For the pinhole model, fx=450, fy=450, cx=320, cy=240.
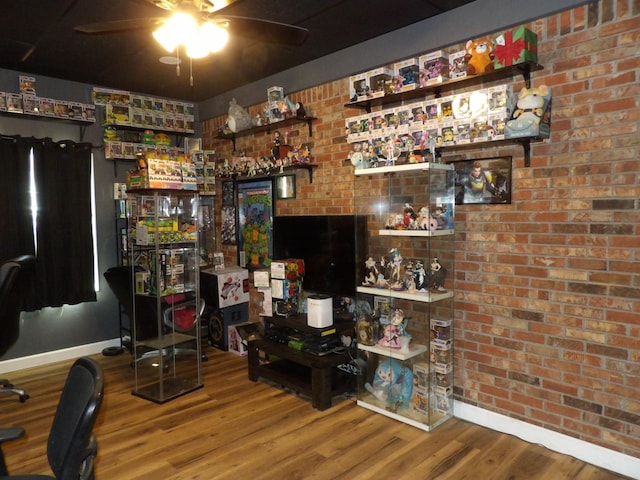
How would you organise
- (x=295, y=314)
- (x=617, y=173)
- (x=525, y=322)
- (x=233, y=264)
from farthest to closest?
(x=233, y=264) → (x=295, y=314) → (x=525, y=322) → (x=617, y=173)

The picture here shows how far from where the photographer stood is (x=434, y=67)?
9.30 ft

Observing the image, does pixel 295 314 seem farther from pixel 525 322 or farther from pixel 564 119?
pixel 564 119

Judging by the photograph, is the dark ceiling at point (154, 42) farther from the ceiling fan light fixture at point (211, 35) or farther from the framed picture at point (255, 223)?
the framed picture at point (255, 223)

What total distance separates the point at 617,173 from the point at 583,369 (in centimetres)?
105

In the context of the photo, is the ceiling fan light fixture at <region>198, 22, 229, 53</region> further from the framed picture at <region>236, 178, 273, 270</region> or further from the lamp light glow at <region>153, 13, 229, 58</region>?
the framed picture at <region>236, 178, 273, 270</region>

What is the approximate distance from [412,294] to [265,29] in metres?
1.74

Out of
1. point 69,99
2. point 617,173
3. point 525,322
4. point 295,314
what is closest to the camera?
point 617,173

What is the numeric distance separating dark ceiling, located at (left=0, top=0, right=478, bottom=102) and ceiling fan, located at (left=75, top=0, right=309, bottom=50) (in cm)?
20

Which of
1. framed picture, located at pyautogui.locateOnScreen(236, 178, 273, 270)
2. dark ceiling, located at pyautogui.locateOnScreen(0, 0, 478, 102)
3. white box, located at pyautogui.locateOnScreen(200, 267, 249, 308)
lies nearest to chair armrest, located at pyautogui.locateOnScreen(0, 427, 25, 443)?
dark ceiling, located at pyautogui.locateOnScreen(0, 0, 478, 102)

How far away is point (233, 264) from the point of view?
15.7 feet

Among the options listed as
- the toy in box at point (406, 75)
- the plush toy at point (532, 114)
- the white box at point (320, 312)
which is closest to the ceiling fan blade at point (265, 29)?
the toy in box at point (406, 75)

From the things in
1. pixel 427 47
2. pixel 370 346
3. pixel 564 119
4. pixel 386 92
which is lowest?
pixel 370 346

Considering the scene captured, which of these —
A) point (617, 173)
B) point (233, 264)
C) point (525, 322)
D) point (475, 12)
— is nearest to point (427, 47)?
point (475, 12)

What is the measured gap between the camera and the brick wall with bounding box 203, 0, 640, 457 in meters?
2.26
